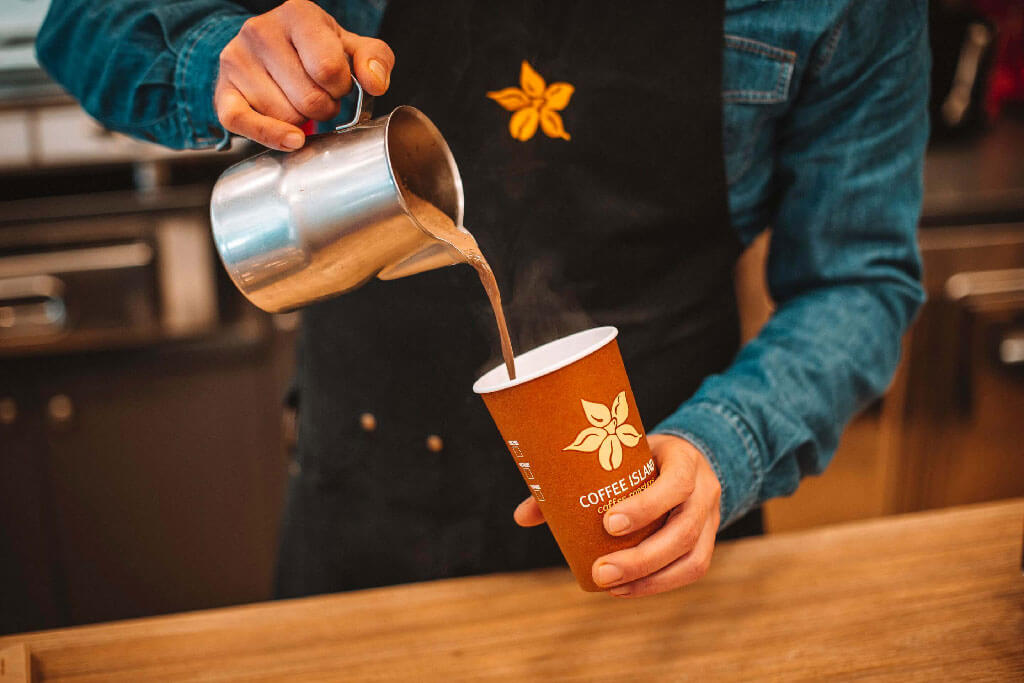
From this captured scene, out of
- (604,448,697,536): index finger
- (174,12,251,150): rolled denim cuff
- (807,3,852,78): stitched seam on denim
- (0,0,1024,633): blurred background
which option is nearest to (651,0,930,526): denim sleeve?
(807,3,852,78): stitched seam on denim

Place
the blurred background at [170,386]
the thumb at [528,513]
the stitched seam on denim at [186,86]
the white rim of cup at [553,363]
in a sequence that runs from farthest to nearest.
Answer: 1. the blurred background at [170,386]
2. the stitched seam on denim at [186,86]
3. the thumb at [528,513]
4. the white rim of cup at [553,363]

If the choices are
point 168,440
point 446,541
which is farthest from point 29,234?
point 446,541

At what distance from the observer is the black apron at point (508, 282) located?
2.75 feet

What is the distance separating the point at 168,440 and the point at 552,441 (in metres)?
1.35

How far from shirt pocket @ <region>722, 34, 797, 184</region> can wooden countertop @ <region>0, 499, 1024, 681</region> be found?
0.41 metres

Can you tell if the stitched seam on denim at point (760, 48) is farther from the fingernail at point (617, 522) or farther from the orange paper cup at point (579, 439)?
the fingernail at point (617, 522)

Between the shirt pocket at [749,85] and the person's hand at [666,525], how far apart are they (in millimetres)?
363

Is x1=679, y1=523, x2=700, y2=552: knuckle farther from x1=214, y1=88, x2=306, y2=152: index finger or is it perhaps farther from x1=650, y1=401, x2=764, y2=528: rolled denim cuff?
x1=214, y1=88, x2=306, y2=152: index finger

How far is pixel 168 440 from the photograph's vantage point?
1.72 metres

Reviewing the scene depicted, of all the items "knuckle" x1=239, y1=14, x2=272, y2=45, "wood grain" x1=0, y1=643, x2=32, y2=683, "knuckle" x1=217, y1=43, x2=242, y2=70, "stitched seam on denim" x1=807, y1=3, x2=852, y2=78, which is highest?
"knuckle" x1=239, y1=14, x2=272, y2=45

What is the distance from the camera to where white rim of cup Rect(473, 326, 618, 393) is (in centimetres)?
55

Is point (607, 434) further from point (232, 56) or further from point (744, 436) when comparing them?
point (232, 56)

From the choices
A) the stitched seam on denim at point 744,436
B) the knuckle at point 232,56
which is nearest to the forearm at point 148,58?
the knuckle at point 232,56

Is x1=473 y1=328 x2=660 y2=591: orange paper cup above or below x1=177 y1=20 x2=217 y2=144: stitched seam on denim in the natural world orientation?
below
